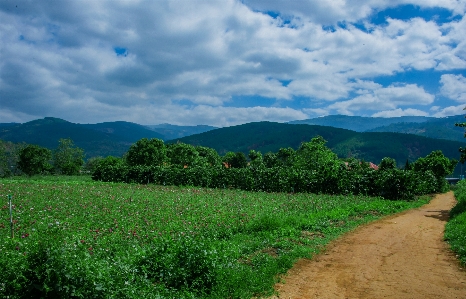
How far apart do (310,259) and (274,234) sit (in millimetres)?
2130

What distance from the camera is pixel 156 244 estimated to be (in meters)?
8.01

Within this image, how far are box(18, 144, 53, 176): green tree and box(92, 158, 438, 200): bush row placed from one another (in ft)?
99.2

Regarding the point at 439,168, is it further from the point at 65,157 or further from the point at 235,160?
the point at 65,157

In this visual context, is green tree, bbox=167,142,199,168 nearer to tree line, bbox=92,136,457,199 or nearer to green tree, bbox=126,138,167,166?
green tree, bbox=126,138,167,166

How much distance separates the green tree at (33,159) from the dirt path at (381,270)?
6170cm

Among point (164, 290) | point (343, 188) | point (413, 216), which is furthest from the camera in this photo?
point (343, 188)

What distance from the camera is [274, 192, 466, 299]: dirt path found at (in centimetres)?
717

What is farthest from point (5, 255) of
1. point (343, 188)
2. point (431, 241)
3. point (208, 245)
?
point (343, 188)

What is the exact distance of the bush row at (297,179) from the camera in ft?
79.6

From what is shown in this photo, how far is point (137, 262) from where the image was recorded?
7250mm

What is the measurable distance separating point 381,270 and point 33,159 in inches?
2523

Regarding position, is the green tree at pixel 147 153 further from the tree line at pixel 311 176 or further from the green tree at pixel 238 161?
the green tree at pixel 238 161

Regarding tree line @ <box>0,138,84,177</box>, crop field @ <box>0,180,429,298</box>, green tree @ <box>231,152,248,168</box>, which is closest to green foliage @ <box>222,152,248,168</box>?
green tree @ <box>231,152,248,168</box>

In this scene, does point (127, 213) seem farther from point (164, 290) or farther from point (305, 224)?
point (164, 290)
